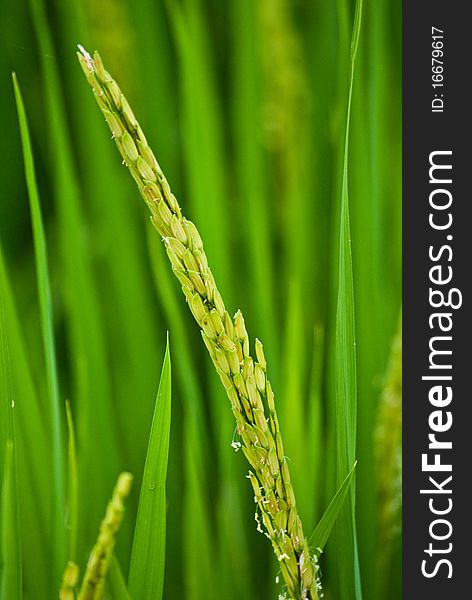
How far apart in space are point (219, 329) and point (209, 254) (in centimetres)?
20

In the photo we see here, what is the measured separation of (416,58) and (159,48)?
22cm

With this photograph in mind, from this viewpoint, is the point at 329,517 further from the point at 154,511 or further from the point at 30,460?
the point at 30,460

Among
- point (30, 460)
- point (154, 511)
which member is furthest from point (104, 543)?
point (30, 460)

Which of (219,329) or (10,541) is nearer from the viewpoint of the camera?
(219,329)

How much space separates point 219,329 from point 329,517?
5.4 inches

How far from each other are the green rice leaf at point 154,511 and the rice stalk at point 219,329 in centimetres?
5

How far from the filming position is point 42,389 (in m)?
0.54

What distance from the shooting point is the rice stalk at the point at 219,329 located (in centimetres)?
29

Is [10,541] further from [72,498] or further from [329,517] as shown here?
[329,517]

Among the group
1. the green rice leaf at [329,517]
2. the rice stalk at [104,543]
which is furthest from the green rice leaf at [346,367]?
the rice stalk at [104,543]

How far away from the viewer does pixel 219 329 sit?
321 mm

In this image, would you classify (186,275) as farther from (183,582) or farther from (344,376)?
(183,582)

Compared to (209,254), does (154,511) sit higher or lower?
lower

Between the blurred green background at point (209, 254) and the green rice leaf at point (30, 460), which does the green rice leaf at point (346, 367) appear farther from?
the green rice leaf at point (30, 460)
